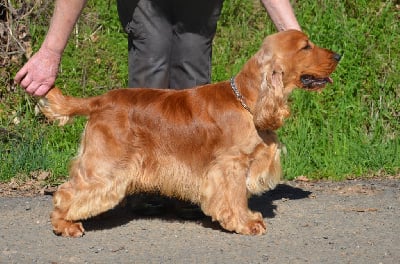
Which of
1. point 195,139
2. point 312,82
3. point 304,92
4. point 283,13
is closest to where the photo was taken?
point 195,139

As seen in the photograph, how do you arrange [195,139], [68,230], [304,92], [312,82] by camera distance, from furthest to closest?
[304,92] < [312,82] < [195,139] < [68,230]

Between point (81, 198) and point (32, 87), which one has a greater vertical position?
point (32, 87)

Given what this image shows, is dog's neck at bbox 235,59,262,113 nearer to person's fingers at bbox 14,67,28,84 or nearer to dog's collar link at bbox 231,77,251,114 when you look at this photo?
dog's collar link at bbox 231,77,251,114

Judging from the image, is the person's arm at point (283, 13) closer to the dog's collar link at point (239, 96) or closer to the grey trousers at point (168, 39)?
the grey trousers at point (168, 39)

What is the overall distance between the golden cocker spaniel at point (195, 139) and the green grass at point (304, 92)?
169 cm

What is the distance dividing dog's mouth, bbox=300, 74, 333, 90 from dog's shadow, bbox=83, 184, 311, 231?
40.0 inches

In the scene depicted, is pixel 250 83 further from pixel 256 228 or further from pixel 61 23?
pixel 61 23

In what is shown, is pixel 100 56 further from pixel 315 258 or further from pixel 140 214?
pixel 315 258

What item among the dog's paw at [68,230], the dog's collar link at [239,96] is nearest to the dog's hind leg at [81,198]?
the dog's paw at [68,230]

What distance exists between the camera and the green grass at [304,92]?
298 inches

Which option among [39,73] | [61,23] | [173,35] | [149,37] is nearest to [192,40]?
[173,35]

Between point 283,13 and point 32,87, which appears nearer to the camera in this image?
point 32,87

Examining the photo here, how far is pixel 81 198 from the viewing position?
217 inches

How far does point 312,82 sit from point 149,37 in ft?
4.14
